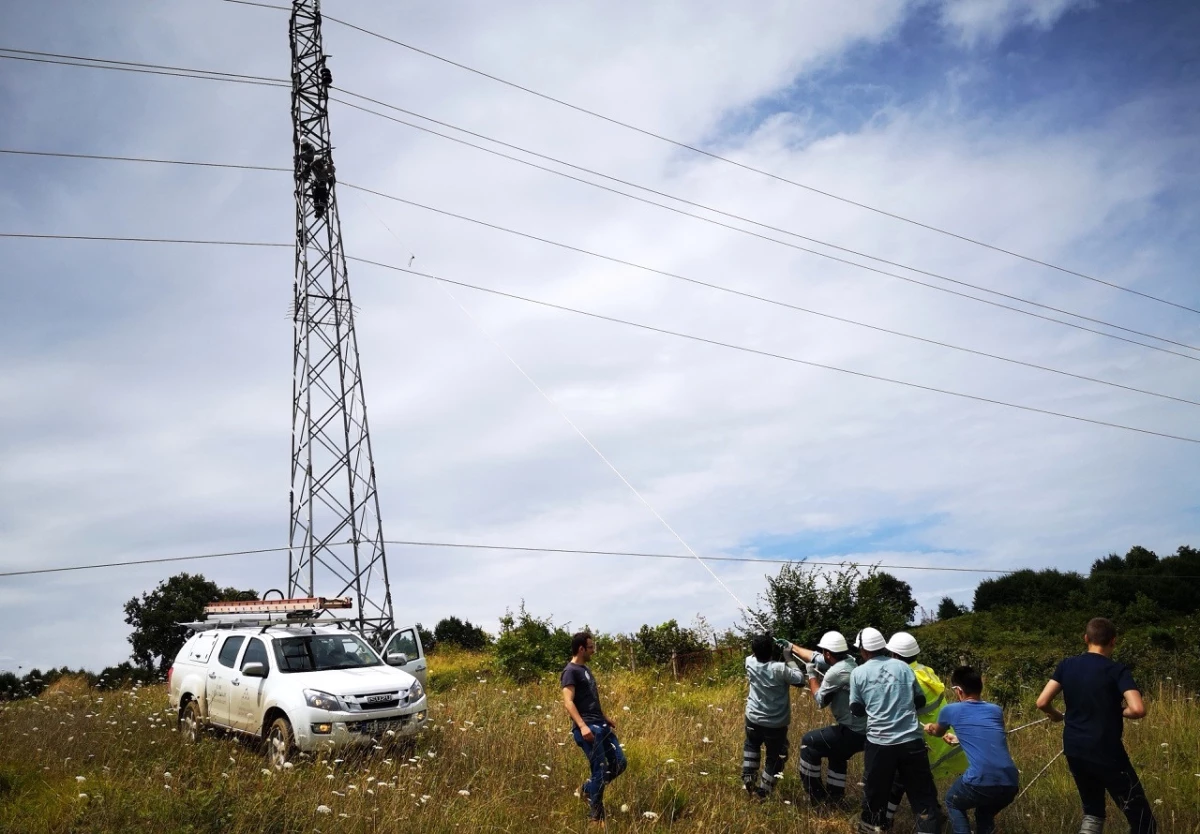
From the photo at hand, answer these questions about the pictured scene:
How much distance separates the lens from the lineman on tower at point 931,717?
891cm

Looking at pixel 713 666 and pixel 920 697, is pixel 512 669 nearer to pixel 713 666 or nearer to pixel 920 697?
pixel 713 666

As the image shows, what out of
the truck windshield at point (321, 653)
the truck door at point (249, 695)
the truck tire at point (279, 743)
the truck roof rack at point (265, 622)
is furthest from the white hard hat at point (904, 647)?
the truck roof rack at point (265, 622)

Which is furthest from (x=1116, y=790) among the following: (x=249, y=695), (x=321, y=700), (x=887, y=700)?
(x=249, y=695)

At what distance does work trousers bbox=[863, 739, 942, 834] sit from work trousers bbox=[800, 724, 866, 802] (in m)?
0.82

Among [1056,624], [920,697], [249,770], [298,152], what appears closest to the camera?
[920,697]

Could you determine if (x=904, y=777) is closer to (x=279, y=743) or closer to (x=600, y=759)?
(x=600, y=759)

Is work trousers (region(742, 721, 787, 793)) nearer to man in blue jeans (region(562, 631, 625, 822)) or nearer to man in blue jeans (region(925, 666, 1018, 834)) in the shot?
man in blue jeans (region(562, 631, 625, 822))

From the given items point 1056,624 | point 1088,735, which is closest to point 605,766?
point 1088,735

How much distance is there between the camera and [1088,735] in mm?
7844

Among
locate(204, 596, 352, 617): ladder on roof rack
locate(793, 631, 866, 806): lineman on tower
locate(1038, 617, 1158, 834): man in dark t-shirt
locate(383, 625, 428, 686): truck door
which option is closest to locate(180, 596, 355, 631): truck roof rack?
locate(204, 596, 352, 617): ladder on roof rack

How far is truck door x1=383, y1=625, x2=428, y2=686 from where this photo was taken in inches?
696

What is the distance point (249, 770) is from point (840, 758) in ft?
22.1

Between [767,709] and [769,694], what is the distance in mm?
158

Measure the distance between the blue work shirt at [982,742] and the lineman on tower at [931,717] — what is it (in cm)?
84
